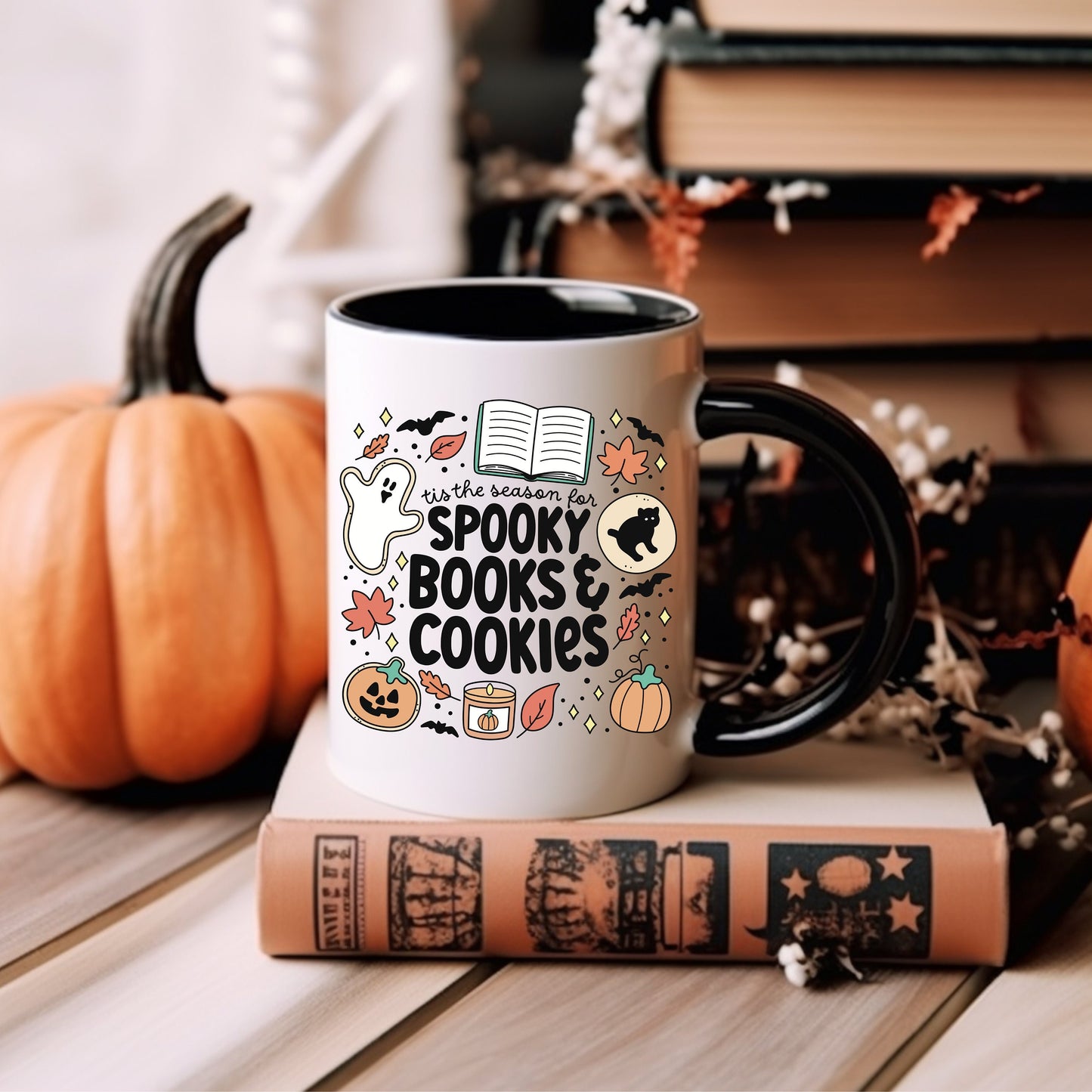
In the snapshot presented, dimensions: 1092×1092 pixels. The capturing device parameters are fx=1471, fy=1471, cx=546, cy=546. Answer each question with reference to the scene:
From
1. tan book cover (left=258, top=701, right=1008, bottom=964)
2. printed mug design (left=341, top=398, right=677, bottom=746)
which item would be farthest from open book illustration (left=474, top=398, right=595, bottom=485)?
tan book cover (left=258, top=701, right=1008, bottom=964)

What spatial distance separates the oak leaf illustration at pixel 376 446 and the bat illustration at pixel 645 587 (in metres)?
0.10

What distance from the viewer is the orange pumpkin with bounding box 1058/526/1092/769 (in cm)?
60

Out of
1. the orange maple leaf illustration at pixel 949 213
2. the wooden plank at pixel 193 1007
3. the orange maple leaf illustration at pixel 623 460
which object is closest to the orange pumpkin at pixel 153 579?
the wooden plank at pixel 193 1007

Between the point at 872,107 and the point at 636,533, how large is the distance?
291 mm

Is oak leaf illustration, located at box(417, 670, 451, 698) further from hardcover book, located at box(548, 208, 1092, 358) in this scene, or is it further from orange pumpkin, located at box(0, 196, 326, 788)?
hardcover book, located at box(548, 208, 1092, 358)

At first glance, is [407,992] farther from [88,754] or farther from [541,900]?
[88,754]

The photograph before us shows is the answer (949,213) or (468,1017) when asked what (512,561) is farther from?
(949,213)

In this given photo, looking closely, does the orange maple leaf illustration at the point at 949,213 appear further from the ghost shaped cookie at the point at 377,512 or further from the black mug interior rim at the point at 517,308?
the ghost shaped cookie at the point at 377,512

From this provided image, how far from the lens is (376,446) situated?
0.53 meters

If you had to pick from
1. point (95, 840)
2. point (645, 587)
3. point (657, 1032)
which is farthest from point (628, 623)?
point (95, 840)

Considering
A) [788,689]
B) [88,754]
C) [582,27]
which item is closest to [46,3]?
[582,27]

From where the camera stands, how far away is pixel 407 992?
528 millimetres

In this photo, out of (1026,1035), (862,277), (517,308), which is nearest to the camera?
(1026,1035)

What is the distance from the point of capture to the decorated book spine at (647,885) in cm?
53
